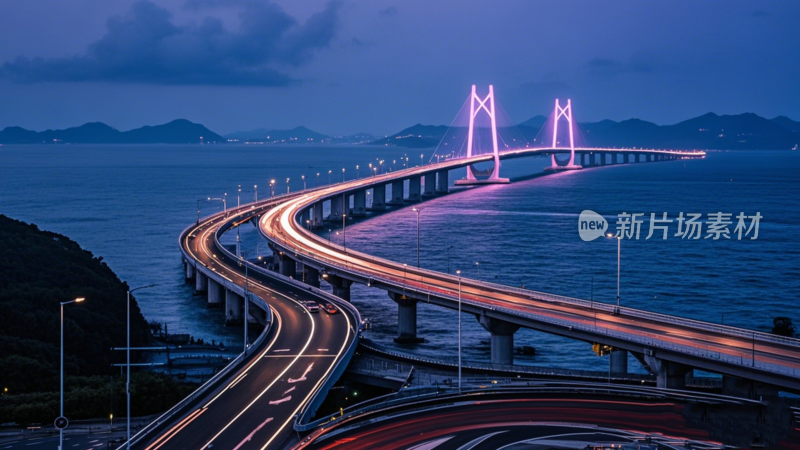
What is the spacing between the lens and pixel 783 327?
48.6 metres

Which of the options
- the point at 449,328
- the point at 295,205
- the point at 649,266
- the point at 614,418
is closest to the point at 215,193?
the point at 295,205

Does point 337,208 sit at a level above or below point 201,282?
above

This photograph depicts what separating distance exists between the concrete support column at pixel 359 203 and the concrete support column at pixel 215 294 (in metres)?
57.6

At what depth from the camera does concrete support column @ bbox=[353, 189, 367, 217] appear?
11994 cm

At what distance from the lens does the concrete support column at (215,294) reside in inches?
2434

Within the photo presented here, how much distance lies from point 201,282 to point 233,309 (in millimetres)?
10432

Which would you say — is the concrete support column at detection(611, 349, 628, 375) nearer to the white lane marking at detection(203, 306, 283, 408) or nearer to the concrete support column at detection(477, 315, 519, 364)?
the concrete support column at detection(477, 315, 519, 364)

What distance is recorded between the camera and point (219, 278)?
57.9m

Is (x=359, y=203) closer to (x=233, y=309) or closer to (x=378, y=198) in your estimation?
(x=378, y=198)

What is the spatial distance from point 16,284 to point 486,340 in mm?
28376

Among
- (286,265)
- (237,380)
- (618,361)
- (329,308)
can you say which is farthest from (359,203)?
(237,380)

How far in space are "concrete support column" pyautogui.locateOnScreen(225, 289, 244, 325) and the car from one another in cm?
1084

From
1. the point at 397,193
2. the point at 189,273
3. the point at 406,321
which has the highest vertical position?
the point at 397,193

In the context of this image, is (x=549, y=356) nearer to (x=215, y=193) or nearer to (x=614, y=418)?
(x=614, y=418)
